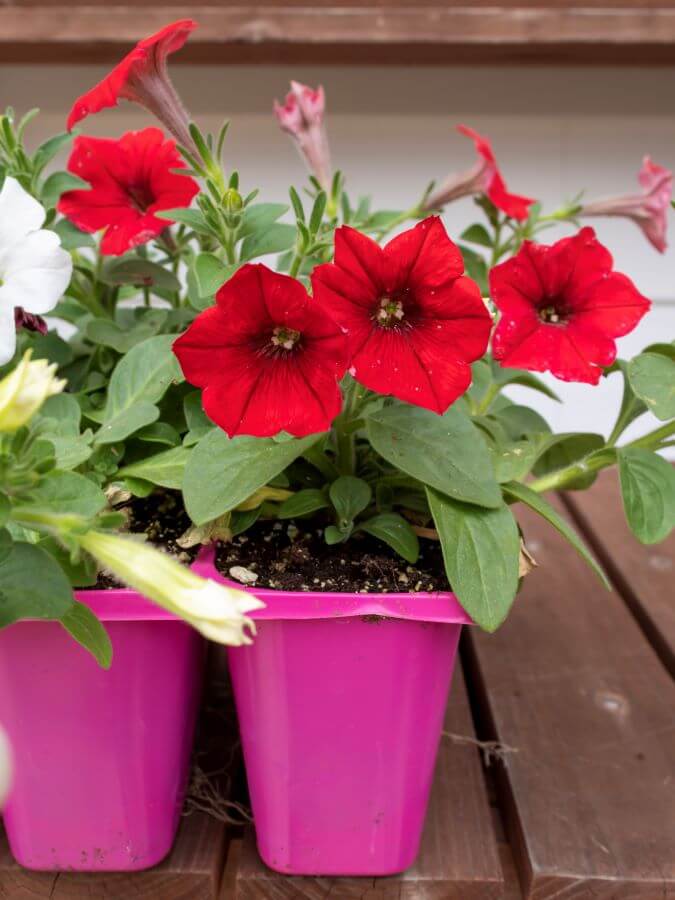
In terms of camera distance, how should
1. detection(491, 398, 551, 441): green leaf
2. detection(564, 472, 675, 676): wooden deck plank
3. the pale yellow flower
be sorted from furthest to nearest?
1. detection(564, 472, 675, 676): wooden deck plank
2. detection(491, 398, 551, 441): green leaf
3. the pale yellow flower

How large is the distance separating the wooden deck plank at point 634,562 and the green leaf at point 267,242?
0.46m

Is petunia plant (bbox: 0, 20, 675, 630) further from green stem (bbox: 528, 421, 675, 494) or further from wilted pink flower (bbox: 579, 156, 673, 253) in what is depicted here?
wilted pink flower (bbox: 579, 156, 673, 253)

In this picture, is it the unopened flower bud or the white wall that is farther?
the white wall

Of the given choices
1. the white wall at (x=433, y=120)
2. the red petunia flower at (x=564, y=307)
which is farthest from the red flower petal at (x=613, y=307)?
the white wall at (x=433, y=120)

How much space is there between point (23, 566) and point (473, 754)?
371 mm

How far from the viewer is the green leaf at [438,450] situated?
432 mm

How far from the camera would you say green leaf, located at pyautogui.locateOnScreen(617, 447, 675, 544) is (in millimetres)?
458

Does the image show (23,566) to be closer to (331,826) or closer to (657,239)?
(331,826)

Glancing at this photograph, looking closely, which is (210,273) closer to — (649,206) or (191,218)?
(191,218)

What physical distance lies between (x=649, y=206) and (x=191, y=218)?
0.39 metres

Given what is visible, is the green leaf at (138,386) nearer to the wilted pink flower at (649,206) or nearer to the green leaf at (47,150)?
the green leaf at (47,150)

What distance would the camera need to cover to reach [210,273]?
44cm

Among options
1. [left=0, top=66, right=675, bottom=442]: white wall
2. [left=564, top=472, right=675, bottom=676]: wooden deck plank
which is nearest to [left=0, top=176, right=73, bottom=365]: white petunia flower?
[left=564, top=472, right=675, bottom=676]: wooden deck plank

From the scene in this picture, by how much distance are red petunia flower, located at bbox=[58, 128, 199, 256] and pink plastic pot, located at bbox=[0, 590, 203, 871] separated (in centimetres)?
24
